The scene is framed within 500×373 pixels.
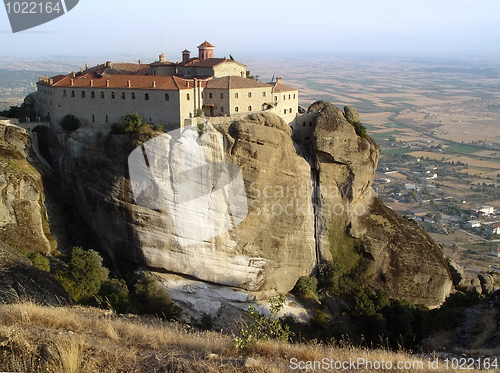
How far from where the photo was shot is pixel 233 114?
111ft

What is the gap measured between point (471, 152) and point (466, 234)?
56.3m

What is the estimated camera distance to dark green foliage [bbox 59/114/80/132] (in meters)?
35.4

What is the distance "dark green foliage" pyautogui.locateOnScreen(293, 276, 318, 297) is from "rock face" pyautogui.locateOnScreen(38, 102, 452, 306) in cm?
46

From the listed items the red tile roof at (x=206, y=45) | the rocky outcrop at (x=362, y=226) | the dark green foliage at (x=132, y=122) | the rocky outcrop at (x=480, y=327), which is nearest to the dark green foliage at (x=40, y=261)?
the dark green foliage at (x=132, y=122)

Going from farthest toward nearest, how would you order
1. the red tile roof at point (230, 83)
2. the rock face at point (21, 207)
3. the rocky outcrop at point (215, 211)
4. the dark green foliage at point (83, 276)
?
the red tile roof at point (230, 83) < the rocky outcrop at point (215, 211) < the rock face at point (21, 207) < the dark green foliage at point (83, 276)

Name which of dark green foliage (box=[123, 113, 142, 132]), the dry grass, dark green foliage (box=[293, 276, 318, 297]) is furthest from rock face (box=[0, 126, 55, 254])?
the dry grass

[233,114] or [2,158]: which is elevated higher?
[233,114]

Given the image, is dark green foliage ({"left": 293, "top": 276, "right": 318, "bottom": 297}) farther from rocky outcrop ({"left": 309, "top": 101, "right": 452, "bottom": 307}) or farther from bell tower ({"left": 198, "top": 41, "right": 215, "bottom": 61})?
bell tower ({"left": 198, "top": 41, "right": 215, "bottom": 61})

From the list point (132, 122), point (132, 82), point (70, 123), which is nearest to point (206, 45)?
point (132, 82)

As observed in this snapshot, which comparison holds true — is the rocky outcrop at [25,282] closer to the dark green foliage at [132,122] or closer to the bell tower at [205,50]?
the dark green foliage at [132,122]

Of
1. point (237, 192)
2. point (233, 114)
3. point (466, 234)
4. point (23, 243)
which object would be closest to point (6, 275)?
point (23, 243)

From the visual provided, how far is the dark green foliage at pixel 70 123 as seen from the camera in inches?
1395

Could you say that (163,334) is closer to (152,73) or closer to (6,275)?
(6,275)

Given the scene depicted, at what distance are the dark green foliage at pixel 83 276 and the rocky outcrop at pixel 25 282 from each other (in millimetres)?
4446
